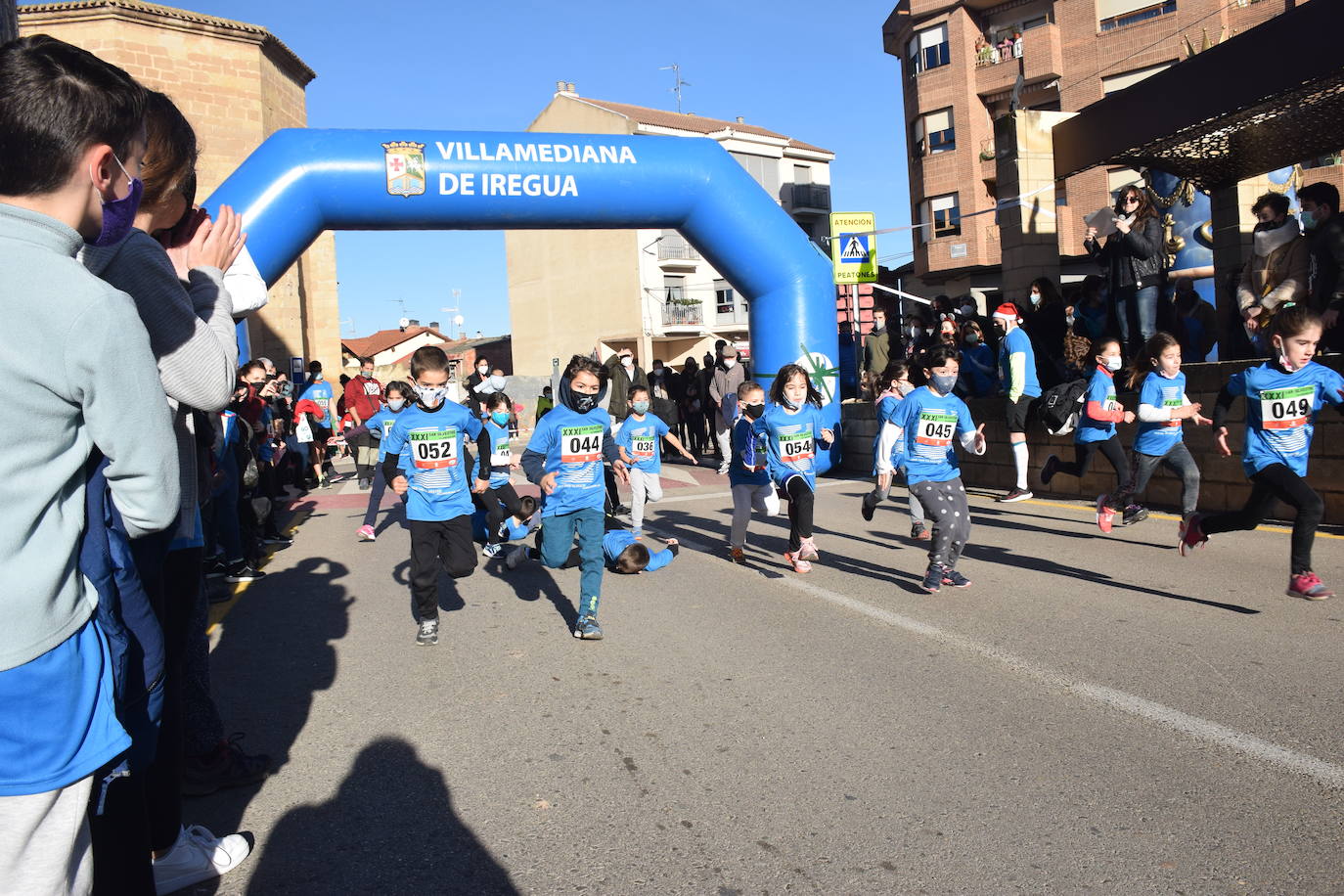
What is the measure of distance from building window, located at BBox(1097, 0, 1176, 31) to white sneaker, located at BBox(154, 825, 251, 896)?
129ft

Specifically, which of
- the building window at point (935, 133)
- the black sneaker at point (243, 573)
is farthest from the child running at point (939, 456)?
the building window at point (935, 133)

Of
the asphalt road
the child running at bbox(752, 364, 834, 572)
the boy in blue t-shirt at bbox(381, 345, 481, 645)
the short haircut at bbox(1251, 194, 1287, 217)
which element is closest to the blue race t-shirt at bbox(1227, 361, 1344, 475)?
the asphalt road

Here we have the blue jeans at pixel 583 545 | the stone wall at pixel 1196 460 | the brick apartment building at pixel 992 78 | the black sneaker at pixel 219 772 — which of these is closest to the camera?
the black sneaker at pixel 219 772

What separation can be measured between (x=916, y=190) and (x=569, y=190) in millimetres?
30749

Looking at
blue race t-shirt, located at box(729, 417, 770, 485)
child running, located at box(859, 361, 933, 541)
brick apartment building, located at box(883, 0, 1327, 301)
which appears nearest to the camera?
child running, located at box(859, 361, 933, 541)

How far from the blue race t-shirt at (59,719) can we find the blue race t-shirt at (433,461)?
4.57 metres

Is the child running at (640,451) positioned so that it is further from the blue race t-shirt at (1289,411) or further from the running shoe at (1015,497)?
the blue race t-shirt at (1289,411)

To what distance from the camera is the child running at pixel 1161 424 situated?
8005mm

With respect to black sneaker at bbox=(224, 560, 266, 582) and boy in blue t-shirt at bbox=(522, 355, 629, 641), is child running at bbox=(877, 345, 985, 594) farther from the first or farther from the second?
black sneaker at bbox=(224, 560, 266, 582)

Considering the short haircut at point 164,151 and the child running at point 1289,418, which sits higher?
the short haircut at point 164,151

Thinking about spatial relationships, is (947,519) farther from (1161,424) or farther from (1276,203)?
(1276,203)

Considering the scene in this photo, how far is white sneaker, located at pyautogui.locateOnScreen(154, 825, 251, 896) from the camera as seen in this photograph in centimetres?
305

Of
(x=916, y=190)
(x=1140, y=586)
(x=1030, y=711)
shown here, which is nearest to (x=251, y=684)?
(x=1030, y=711)

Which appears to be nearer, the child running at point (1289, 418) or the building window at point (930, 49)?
the child running at point (1289, 418)
